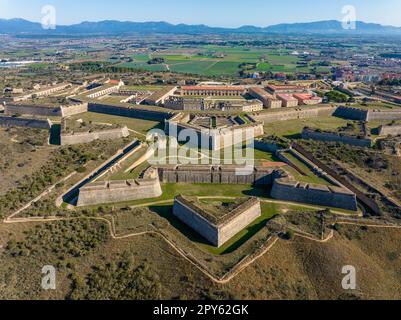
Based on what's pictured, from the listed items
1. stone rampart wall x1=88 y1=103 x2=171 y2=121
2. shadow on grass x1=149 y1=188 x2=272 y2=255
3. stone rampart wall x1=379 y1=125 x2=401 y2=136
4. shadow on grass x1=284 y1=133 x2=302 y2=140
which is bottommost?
shadow on grass x1=149 y1=188 x2=272 y2=255

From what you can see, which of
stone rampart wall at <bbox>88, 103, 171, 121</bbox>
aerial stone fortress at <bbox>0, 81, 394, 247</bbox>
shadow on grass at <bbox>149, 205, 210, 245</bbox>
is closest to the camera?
shadow on grass at <bbox>149, 205, 210, 245</bbox>

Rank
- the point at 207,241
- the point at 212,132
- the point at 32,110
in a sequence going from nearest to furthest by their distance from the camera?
the point at 207,241
the point at 212,132
the point at 32,110

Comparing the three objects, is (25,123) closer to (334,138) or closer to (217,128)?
(217,128)

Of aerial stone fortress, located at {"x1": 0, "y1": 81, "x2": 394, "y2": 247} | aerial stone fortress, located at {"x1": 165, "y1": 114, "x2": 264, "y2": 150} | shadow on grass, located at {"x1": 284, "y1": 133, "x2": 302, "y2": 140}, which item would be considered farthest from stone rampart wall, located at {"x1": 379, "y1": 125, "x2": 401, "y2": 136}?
aerial stone fortress, located at {"x1": 165, "y1": 114, "x2": 264, "y2": 150}

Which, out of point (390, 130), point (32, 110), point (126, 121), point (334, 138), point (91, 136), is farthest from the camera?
point (32, 110)

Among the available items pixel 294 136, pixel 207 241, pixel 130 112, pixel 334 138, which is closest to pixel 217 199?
pixel 207 241

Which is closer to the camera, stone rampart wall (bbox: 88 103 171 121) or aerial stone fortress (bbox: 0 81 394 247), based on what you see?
aerial stone fortress (bbox: 0 81 394 247)

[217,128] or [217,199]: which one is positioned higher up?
[217,128]

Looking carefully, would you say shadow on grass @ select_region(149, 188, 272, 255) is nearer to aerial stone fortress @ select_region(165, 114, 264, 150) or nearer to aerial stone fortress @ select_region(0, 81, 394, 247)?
aerial stone fortress @ select_region(0, 81, 394, 247)

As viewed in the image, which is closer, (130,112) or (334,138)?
(334,138)

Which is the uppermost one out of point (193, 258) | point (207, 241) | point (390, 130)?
point (390, 130)
